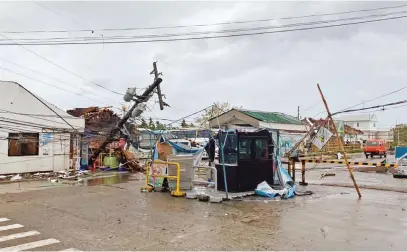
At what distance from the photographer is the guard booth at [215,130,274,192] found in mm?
12203

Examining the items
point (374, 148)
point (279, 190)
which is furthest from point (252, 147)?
point (374, 148)

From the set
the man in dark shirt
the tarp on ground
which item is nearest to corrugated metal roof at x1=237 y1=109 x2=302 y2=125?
the man in dark shirt

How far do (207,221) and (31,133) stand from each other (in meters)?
15.8

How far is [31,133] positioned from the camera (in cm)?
2048

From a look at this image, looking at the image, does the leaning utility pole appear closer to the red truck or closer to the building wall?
the building wall

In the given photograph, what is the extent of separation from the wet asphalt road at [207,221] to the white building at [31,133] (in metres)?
7.55

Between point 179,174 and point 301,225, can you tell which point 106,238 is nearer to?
point 301,225

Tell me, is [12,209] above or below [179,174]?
below

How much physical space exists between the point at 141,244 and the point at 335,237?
383 cm

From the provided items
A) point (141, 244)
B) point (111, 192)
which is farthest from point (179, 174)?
point (141, 244)

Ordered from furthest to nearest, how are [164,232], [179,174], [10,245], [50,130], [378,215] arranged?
[50,130] → [179,174] → [378,215] → [164,232] → [10,245]

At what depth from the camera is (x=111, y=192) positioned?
1346cm

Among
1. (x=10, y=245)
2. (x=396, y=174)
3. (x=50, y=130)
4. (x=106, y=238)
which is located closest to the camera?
(x=10, y=245)

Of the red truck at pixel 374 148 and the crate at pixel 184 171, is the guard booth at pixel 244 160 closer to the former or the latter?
the crate at pixel 184 171
